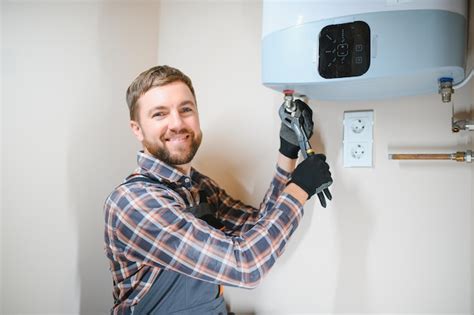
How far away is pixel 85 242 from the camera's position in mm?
1155

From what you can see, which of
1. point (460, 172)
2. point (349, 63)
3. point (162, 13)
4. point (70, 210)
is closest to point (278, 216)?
point (349, 63)

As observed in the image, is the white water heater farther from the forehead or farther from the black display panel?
the forehead

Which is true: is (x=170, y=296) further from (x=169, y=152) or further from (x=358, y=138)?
(x=358, y=138)

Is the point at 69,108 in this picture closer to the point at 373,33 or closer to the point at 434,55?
the point at 373,33

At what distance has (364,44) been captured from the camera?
2.65 feet

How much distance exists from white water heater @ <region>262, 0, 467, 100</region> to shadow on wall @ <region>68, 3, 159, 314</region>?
1.87ft

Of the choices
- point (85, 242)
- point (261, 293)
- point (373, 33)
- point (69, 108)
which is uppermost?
point (373, 33)

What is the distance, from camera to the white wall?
0.97 metres

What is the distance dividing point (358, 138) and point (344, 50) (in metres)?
0.34

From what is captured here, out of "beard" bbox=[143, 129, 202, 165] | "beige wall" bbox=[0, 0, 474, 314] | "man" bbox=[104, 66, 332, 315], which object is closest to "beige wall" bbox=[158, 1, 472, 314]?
"beige wall" bbox=[0, 0, 474, 314]

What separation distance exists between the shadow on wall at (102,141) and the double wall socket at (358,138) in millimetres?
754

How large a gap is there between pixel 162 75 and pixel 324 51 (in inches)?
17.7

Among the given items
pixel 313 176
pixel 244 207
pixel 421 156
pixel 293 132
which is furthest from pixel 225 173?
pixel 421 156

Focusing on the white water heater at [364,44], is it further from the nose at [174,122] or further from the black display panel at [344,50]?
the nose at [174,122]
